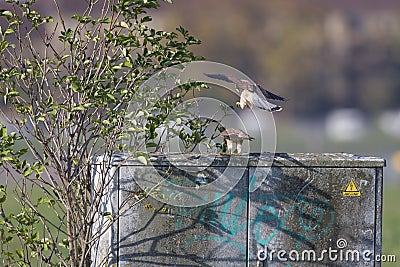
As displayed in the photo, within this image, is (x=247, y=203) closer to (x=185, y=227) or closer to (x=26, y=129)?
(x=185, y=227)

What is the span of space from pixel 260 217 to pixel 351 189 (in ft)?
2.16

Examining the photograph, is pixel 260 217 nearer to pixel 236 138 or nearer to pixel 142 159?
pixel 236 138

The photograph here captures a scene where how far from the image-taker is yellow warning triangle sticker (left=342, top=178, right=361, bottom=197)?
5867mm

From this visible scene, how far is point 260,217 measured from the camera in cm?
589

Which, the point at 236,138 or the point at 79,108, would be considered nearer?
the point at 79,108

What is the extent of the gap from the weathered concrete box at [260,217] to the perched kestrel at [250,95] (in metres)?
0.37

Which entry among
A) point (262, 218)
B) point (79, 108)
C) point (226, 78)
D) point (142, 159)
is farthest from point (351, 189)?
point (79, 108)

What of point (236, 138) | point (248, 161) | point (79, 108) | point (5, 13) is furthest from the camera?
point (236, 138)

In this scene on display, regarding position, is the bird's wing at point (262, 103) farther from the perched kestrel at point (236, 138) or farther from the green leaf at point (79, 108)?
the green leaf at point (79, 108)

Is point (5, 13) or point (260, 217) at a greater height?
point (5, 13)

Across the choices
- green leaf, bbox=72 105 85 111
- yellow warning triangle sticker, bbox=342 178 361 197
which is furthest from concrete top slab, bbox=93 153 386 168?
green leaf, bbox=72 105 85 111

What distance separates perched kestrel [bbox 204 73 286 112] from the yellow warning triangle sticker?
714 mm

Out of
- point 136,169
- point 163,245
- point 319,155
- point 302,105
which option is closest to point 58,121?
point 136,169

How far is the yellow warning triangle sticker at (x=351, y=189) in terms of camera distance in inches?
231
